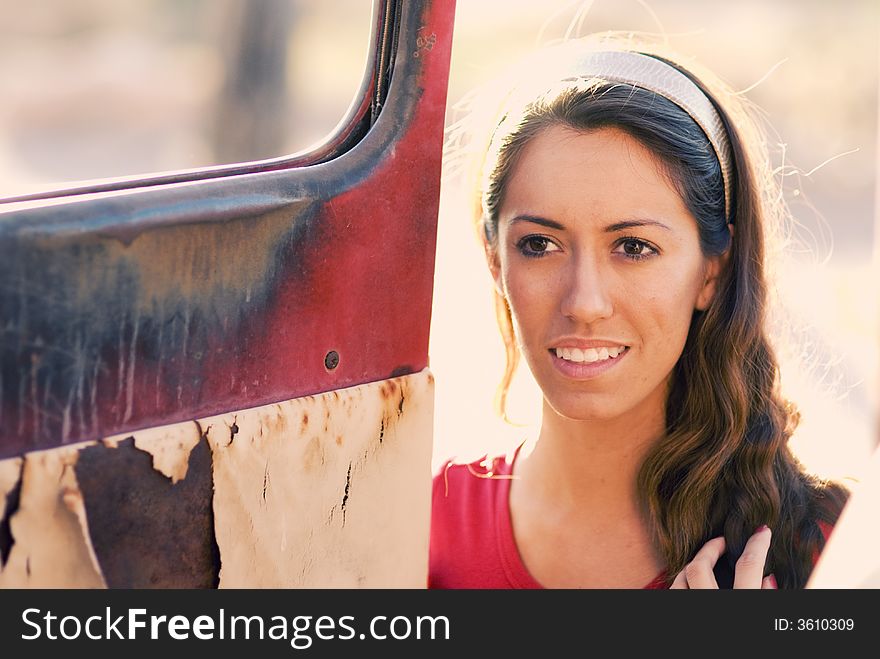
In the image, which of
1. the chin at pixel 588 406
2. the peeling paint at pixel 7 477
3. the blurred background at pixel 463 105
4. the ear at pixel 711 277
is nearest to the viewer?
the peeling paint at pixel 7 477

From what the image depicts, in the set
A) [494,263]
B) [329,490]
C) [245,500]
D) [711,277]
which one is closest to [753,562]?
[711,277]

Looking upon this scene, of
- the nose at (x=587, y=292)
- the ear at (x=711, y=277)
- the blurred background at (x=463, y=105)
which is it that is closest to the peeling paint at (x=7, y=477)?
the blurred background at (x=463, y=105)

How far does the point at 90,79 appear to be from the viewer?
388 inches

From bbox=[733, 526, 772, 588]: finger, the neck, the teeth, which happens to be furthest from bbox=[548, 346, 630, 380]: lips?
bbox=[733, 526, 772, 588]: finger

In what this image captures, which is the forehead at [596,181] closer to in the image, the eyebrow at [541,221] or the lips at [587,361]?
the eyebrow at [541,221]

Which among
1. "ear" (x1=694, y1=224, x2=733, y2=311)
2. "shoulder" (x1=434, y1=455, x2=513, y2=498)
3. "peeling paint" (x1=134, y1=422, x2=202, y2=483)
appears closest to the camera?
"peeling paint" (x1=134, y1=422, x2=202, y2=483)

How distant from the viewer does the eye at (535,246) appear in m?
1.87

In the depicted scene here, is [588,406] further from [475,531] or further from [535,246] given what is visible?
[475,531]

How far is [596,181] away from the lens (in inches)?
71.7

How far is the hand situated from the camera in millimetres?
1801

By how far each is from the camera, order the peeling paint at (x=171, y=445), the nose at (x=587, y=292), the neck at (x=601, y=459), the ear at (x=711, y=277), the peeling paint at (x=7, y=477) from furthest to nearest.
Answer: the neck at (x=601, y=459) < the ear at (x=711, y=277) < the nose at (x=587, y=292) < the peeling paint at (x=171, y=445) < the peeling paint at (x=7, y=477)

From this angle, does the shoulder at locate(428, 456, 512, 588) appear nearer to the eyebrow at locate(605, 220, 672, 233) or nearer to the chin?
the chin

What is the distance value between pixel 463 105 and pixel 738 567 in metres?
1.16

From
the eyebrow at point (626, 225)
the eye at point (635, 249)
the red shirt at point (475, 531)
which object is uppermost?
the eyebrow at point (626, 225)
